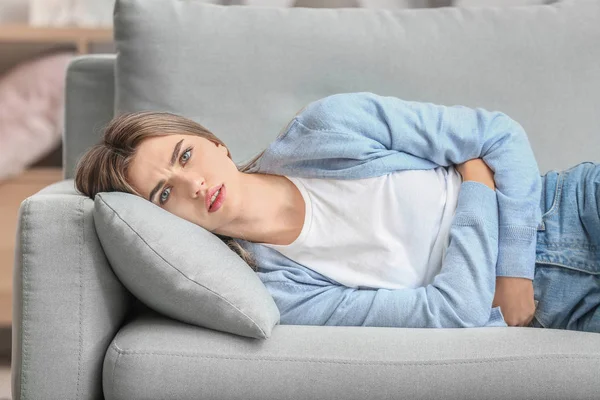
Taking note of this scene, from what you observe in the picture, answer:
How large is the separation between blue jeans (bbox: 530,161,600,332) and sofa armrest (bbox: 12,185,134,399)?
87 cm

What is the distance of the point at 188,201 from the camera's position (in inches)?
58.9

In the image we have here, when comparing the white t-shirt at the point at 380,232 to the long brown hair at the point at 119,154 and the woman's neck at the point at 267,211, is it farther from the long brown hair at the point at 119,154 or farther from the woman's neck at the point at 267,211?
the long brown hair at the point at 119,154

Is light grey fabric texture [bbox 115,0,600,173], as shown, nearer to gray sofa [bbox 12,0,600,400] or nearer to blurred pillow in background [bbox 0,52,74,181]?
gray sofa [bbox 12,0,600,400]

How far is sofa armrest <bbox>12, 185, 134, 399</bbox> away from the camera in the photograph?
1308 mm

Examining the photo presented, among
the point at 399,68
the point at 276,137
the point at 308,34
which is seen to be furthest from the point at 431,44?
the point at 276,137

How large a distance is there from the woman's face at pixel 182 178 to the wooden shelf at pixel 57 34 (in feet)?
4.01

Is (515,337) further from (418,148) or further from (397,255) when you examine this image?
(418,148)

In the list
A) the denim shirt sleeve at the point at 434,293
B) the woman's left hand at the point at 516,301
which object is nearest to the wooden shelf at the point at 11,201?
the denim shirt sleeve at the point at 434,293

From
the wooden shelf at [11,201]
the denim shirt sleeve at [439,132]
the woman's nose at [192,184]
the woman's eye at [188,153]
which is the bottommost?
the wooden shelf at [11,201]

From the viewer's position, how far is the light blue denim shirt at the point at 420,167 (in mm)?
1461

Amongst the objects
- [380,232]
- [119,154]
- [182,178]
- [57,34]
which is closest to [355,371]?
[380,232]

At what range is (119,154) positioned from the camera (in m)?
1.53

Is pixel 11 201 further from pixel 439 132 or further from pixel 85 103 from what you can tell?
pixel 439 132

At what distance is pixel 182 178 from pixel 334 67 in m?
0.54
